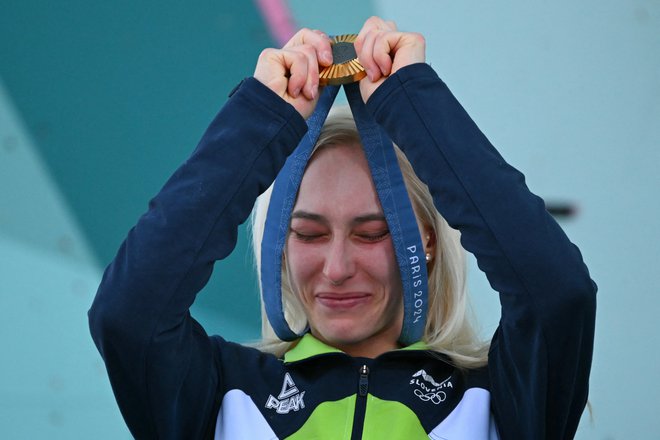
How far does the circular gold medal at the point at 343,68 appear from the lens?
1.55 metres

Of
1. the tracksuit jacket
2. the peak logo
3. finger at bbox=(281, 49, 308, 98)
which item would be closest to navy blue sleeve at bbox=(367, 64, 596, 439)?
the tracksuit jacket

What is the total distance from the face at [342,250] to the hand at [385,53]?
0.51ft

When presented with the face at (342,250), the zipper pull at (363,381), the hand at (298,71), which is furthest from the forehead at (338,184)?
the zipper pull at (363,381)

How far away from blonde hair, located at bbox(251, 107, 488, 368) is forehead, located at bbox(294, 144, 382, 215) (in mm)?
24

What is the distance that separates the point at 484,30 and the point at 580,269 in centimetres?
106

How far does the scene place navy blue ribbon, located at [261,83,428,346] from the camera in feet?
5.34

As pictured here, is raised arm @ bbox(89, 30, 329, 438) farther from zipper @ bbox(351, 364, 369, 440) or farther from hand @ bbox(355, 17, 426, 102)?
zipper @ bbox(351, 364, 369, 440)

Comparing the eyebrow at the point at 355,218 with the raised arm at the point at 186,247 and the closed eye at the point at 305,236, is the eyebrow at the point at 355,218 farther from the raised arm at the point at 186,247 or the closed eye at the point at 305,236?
the raised arm at the point at 186,247

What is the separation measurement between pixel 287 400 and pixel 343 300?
180 millimetres

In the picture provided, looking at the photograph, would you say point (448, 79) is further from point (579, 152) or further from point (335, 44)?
point (335, 44)

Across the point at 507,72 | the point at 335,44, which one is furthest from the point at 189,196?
the point at 507,72

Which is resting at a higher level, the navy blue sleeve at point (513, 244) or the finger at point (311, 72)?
the finger at point (311, 72)

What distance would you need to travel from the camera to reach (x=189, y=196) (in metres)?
1.44

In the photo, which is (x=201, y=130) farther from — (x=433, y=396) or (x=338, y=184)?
(x=433, y=396)
